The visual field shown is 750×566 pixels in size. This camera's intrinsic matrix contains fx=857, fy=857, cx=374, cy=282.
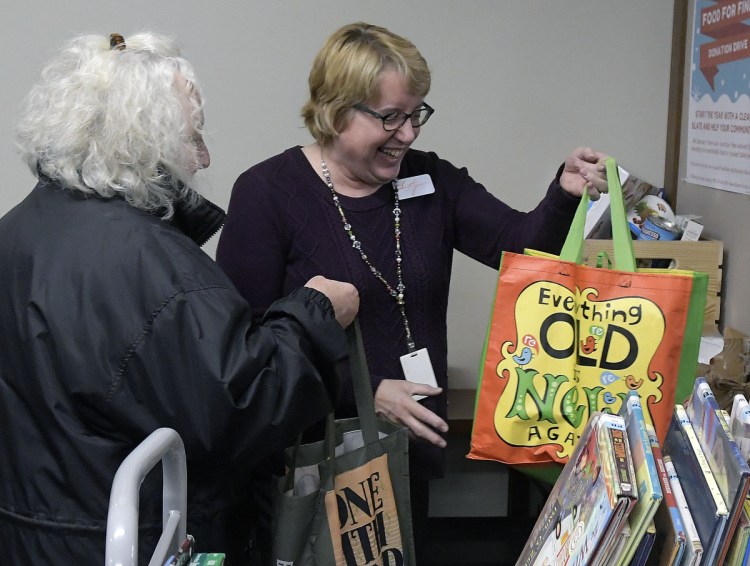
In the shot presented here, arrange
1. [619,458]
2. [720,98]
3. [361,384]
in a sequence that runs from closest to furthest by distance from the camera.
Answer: [619,458] < [361,384] < [720,98]

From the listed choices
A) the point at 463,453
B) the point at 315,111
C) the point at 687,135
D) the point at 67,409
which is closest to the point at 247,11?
the point at 315,111

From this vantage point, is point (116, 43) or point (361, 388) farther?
point (361, 388)

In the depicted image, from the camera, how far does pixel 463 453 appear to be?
3363 mm

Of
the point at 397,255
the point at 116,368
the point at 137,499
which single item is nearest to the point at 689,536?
the point at 137,499

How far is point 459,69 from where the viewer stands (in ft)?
9.97

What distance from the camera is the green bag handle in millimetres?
1485

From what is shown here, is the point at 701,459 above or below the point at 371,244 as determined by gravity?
below

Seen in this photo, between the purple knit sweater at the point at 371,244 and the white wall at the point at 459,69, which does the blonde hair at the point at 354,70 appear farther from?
the white wall at the point at 459,69

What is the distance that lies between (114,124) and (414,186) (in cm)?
83

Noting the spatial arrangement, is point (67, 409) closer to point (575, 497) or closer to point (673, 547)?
point (575, 497)

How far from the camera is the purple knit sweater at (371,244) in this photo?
1.87 metres

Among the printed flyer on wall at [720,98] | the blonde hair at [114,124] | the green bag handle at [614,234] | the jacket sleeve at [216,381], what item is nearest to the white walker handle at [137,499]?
the jacket sleeve at [216,381]

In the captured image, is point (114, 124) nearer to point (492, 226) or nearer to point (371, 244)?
point (371, 244)

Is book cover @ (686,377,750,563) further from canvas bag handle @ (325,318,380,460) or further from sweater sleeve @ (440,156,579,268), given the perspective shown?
sweater sleeve @ (440,156,579,268)
